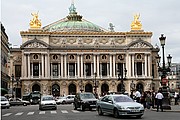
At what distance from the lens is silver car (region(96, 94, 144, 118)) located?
27.8 m

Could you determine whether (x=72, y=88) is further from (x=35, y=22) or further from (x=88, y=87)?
(x=35, y=22)

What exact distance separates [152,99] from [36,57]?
6972cm

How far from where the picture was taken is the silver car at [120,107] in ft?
91.0

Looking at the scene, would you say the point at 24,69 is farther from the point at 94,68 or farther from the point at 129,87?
the point at 129,87

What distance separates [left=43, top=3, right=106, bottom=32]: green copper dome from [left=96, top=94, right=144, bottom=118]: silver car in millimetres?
88915

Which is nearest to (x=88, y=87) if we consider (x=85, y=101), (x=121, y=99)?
(x=85, y=101)

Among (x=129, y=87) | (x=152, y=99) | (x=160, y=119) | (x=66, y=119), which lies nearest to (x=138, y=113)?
(x=160, y=119)

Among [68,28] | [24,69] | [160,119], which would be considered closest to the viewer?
[160,119]

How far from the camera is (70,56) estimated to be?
364 feet

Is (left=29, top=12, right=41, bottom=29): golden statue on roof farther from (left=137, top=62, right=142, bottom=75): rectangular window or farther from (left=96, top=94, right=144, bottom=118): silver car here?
Answer: (left=96, top=94, right=144, bottom=118): silver car

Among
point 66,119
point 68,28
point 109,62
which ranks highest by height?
point 68,28

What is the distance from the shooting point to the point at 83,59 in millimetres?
110812

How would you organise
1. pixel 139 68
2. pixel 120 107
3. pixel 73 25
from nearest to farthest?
pixel 120 107 → pixel 139 68 → pixel 73 25

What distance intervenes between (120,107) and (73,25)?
9396 centimetres
